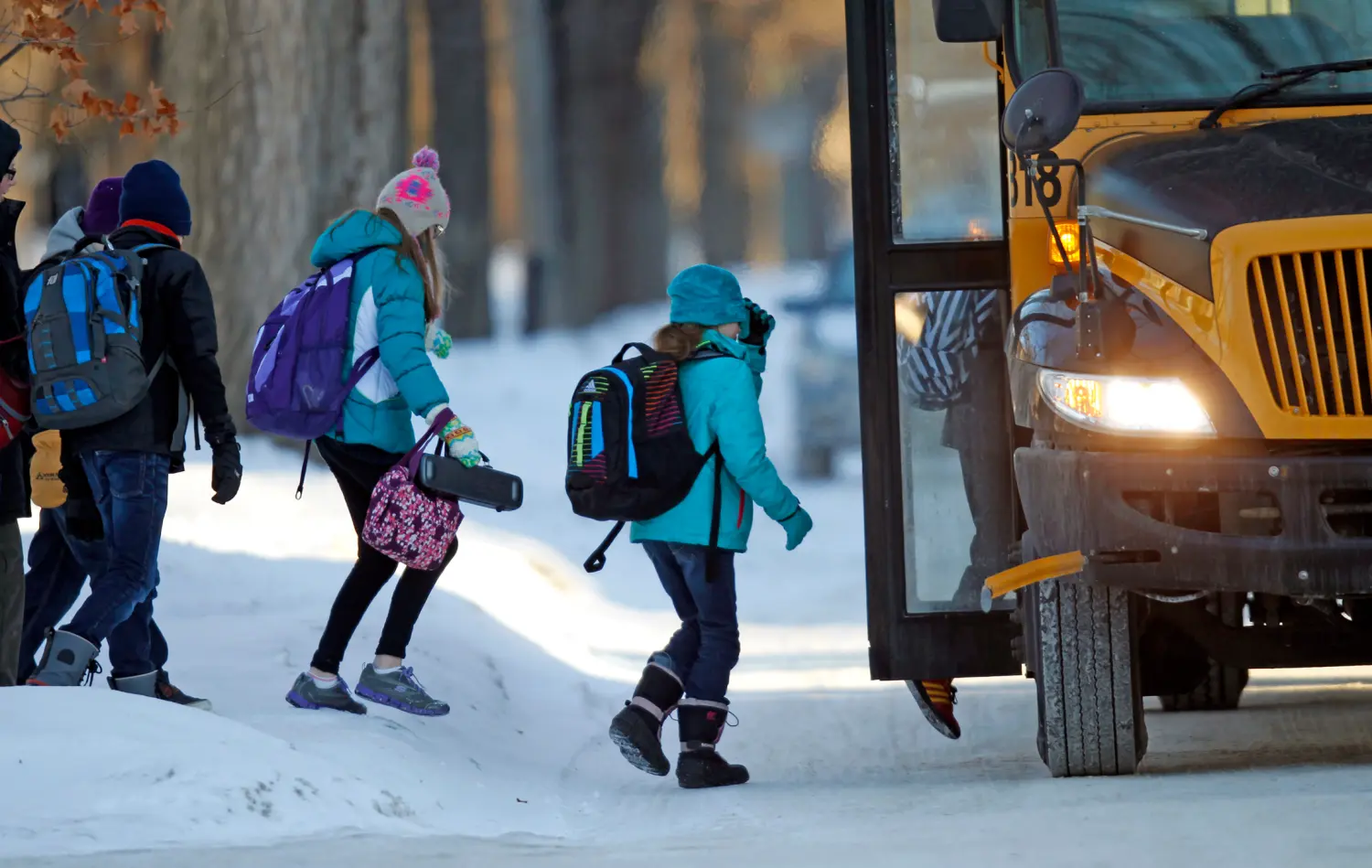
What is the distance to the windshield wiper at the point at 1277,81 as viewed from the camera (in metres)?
6.57

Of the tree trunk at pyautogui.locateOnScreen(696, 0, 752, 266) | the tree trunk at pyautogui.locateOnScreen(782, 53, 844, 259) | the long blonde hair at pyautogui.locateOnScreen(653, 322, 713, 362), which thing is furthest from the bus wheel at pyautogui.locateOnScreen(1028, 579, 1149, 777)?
the tree trunk at pyautogui.locateOnScreen(696, 0, 752, 266)

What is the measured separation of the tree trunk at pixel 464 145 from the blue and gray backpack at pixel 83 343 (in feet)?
76.4

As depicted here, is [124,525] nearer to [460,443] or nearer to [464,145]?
[460,443]

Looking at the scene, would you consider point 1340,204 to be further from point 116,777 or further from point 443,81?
point 443,81

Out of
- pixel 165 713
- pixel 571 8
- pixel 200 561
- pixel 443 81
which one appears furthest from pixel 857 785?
pixel 571 8

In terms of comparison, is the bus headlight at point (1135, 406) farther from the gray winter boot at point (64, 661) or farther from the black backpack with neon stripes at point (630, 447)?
the gray winter boot at point (64, 661)

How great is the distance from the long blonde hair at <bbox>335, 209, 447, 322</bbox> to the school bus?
1.44m

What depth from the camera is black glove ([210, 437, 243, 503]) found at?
22.3ft

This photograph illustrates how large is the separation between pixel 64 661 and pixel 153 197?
1.56 meters

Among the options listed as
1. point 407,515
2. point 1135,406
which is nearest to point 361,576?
point 407,515

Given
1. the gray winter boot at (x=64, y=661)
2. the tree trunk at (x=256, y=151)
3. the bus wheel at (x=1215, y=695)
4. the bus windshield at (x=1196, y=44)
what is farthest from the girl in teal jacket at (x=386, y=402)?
the tree trunk at (x=256, y=151)

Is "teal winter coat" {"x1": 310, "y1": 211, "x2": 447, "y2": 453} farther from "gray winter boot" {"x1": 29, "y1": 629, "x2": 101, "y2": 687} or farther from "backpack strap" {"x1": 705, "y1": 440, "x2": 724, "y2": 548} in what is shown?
"gray winter boot" {"x1": 29, "y1": 629, "x2": 101, "y2": 687}

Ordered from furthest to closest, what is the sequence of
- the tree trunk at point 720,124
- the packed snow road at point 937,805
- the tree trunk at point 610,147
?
the tree trunk at point 720,124 < the tree trunk at point 610,147 < the packed snow road at point 937,805

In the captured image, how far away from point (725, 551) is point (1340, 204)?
232 cm
